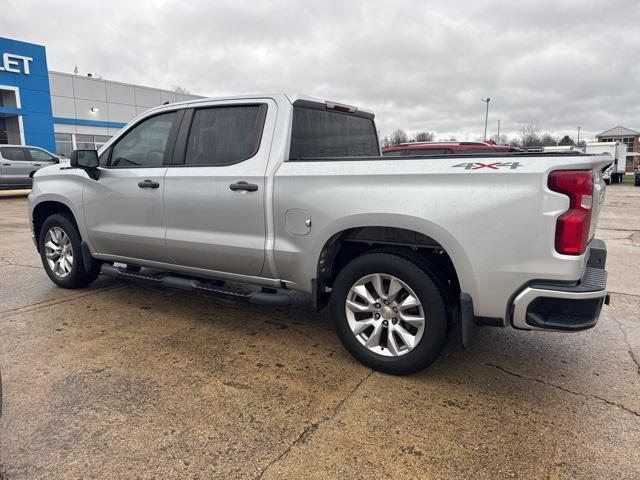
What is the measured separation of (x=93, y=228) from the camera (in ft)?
15.6

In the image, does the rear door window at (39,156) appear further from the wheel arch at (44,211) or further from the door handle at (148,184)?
the door handle at (148,184)

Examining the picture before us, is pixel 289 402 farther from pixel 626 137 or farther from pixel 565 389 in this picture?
pixel 626 137

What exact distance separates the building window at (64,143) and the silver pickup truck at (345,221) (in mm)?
29870

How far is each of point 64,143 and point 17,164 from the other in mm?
16589

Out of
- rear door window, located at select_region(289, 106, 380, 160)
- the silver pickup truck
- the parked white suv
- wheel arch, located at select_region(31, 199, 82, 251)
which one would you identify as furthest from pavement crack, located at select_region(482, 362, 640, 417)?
the parked white suv

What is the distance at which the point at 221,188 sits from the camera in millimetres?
3799

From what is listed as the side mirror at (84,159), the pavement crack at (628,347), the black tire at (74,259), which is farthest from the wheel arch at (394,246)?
the black tire at (74,259)

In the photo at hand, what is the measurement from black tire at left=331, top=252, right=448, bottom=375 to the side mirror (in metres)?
2.70

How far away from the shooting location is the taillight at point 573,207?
2.59 meters

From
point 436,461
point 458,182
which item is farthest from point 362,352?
point 458,182

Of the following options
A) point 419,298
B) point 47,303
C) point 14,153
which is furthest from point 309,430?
point 14,153

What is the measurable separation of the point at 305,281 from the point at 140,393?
1334 mm

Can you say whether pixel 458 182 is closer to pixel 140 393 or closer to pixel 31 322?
pixel 140 393

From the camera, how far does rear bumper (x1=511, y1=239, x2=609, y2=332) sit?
Result: 2.66 m
